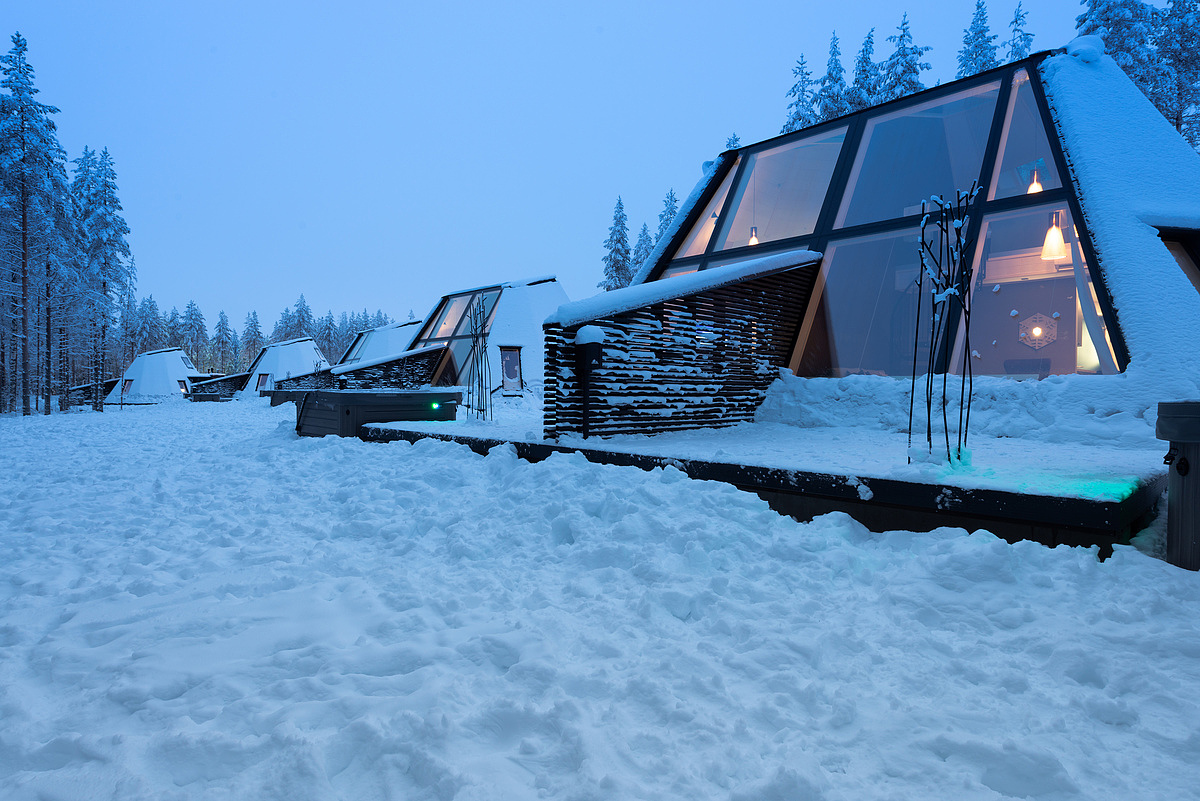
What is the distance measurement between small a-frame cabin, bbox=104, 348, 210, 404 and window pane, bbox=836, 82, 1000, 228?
35613mm

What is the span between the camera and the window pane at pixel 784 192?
9367mm

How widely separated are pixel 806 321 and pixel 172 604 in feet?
25.9

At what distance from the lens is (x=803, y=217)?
30.4 ft

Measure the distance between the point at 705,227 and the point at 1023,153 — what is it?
482cm

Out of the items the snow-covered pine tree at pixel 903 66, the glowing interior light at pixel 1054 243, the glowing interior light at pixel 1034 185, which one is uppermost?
the snow-covered pine tree at pixel 903 66

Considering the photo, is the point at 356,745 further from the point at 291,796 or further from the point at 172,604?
the point at 172,604

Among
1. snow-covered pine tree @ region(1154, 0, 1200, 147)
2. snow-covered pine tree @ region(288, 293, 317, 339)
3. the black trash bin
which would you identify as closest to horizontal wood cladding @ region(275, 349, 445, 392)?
the black trash bin

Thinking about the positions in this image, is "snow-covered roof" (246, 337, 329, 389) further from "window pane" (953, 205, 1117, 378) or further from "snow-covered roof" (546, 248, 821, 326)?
"window pane" (953, 205, 1117, 378)

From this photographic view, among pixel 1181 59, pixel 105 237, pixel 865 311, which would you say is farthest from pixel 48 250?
pixel 1181 59

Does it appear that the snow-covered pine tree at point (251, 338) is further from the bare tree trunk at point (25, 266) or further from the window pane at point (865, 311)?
the window pane at point (865, 311)

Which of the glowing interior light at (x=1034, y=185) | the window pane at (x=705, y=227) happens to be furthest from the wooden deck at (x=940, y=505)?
the window pane at (x=705, y=227)

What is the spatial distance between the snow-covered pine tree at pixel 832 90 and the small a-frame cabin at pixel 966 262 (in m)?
15.1

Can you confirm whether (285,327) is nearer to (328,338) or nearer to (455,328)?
(328,338)

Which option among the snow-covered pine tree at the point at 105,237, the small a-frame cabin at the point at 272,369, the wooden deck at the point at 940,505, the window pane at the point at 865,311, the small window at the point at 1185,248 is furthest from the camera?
the small a-frame cabin at the point at 272,369
